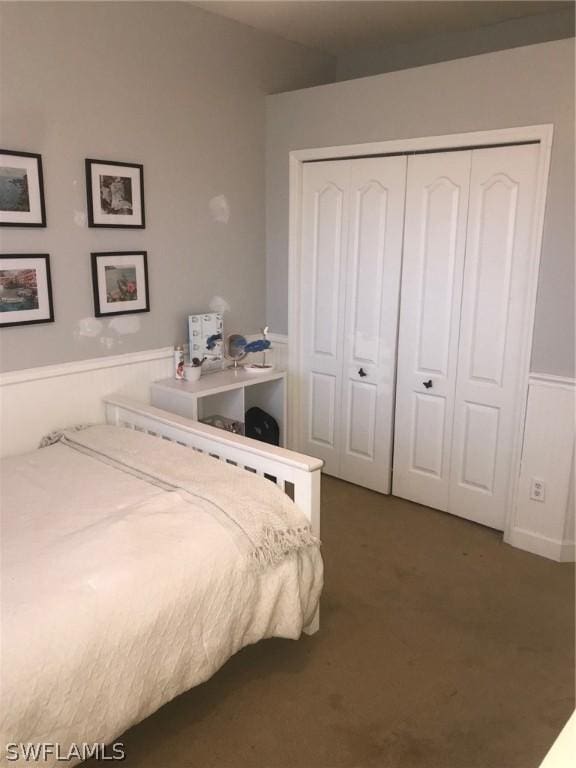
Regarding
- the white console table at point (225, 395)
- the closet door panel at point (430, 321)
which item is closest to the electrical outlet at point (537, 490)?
the closet door panel at point (430, 321)

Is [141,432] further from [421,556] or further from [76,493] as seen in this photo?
[421,556]

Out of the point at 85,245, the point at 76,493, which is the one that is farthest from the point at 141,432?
the point at 85,245

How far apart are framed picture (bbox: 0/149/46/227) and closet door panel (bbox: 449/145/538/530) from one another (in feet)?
6.45

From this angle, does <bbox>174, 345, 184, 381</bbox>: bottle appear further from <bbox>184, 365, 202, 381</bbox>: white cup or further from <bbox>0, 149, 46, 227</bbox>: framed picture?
<bbox>0, 149, 46, 227</bbox>: framed picture

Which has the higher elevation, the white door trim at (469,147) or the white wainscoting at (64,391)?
the white door trim at (469,147)

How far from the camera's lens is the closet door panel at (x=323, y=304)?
3.50 metres

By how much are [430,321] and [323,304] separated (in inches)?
27.5

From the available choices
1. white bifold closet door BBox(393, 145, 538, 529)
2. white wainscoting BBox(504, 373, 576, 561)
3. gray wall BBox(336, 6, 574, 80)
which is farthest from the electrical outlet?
gray wall BBox(336, 6, 574, 80)

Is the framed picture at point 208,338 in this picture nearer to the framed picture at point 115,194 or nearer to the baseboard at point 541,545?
the framed picture at point 115,194

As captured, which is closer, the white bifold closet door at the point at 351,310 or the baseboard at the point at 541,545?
the baseboard at the point at 541,545

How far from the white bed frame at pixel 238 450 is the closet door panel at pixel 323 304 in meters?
1.23

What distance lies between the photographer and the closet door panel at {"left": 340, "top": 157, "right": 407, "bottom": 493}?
10.8ft

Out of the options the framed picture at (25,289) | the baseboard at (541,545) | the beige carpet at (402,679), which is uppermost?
the framed picture at (25,289)

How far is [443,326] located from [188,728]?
217cm
